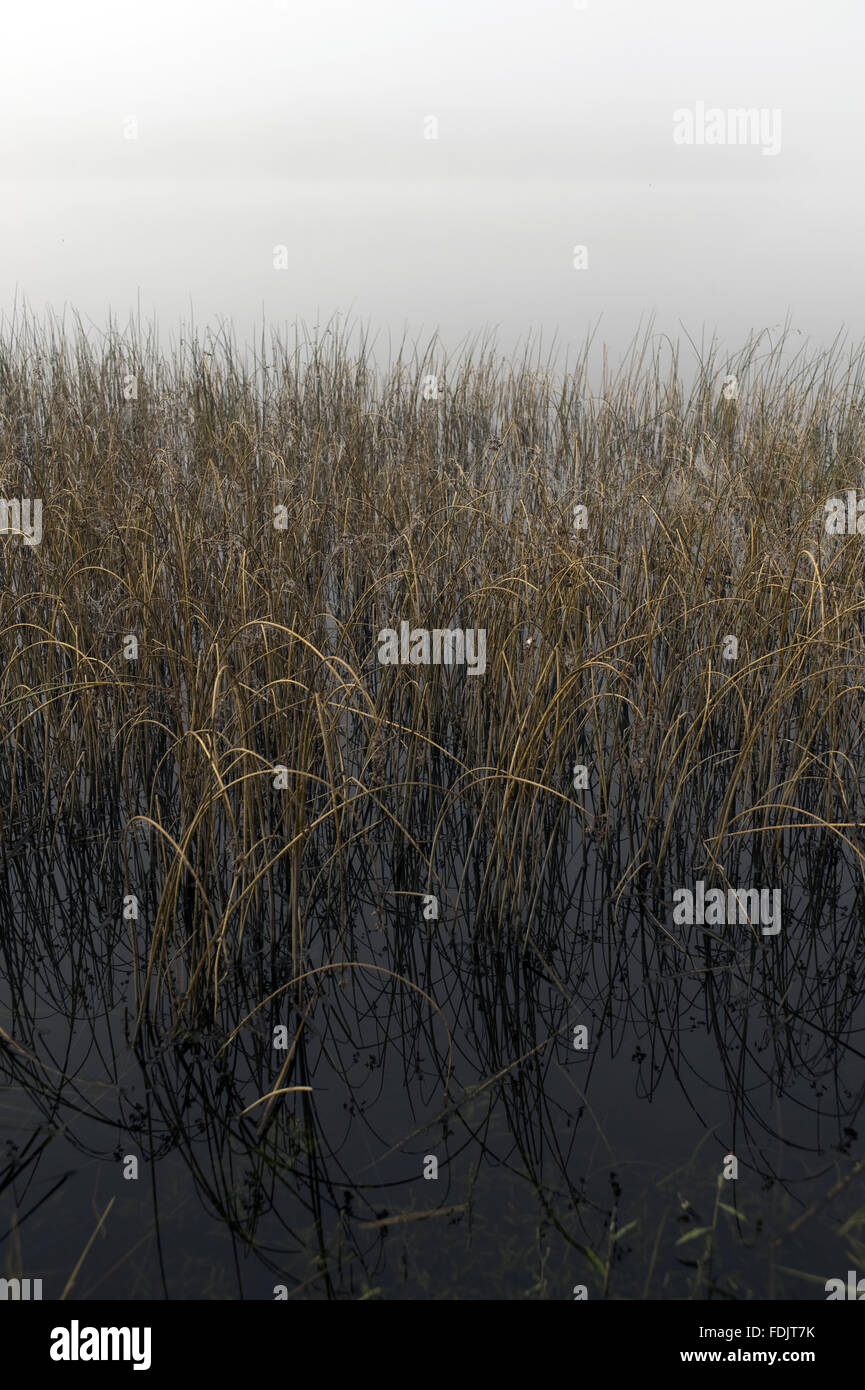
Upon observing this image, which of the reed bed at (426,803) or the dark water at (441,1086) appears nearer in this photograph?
the dark water at (441,1086)

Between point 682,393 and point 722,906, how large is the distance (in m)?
5.96

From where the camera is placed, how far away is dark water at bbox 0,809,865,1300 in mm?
1964

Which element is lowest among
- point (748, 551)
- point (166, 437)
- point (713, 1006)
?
point (713, 1006)

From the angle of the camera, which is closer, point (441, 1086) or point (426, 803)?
point (441, 1086)

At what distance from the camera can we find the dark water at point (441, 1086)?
1.96 metres

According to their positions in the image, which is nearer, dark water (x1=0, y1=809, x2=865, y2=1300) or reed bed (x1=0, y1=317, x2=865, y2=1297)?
dark water (x1=0, y1=809, x2=865, y2=1300)

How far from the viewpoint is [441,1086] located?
2357 mm

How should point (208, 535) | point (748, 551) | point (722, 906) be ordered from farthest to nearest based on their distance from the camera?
point (208, 535)
point (748, 551)
point (722, 906)

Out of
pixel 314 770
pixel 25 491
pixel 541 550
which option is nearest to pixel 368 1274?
pixel 314 770

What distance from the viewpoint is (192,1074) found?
2.34m

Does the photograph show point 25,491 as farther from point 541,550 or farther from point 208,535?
point 541,550

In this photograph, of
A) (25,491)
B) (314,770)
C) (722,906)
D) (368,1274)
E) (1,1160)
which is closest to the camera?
(368,1274)

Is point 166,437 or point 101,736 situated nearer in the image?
point 101,736

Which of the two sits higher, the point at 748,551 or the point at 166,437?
the point at 166,437
